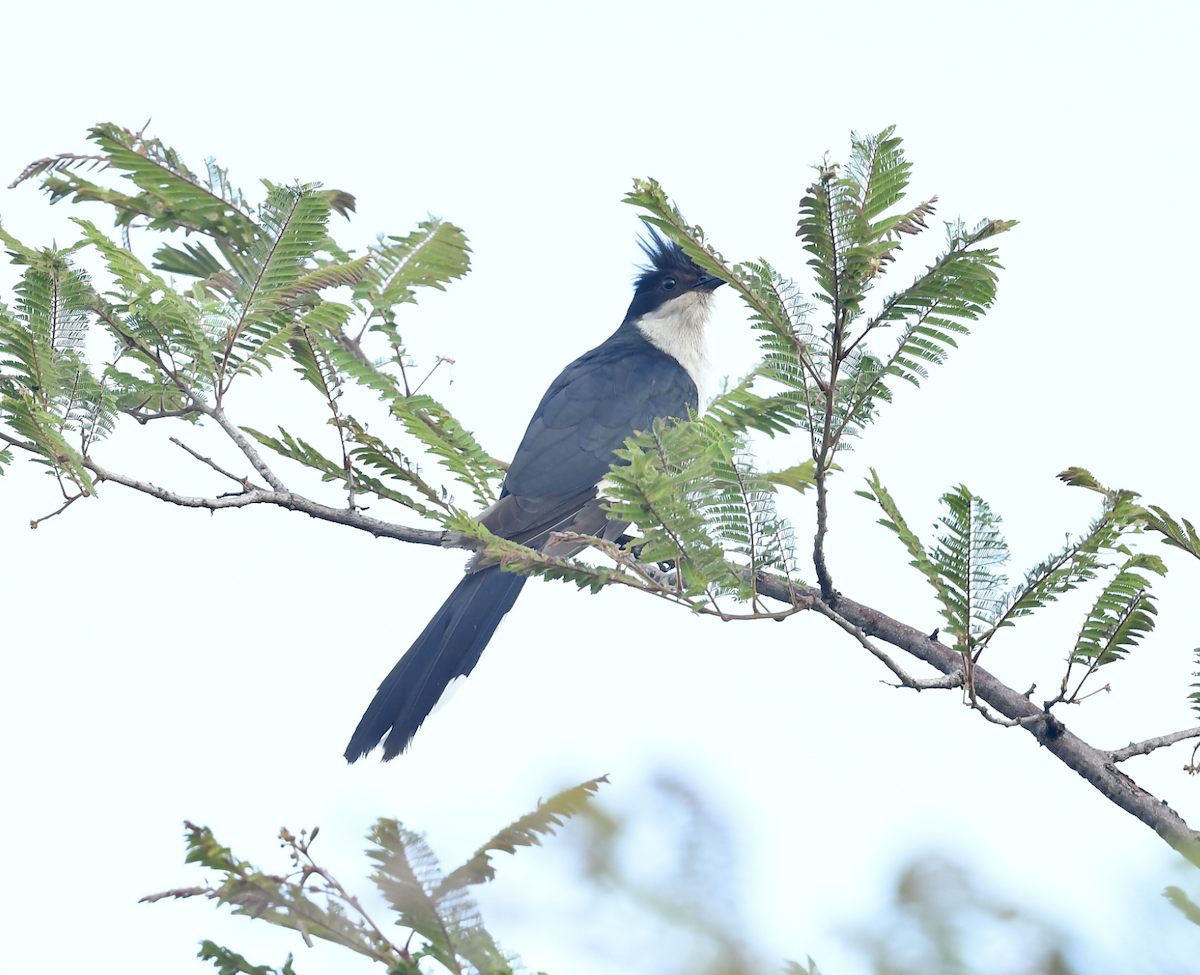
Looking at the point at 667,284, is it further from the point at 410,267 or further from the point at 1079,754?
Result: the point at 1079,754

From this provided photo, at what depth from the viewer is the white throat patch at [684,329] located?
21.8 ft

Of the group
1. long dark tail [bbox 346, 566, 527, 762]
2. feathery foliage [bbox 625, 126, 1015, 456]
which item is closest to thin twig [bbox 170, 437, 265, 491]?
long dark tail [bbox 346, 566, 527, 762]

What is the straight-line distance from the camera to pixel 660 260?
7090mm

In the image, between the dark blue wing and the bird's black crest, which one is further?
the bird's black crest

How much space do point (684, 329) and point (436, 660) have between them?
3.35 metres

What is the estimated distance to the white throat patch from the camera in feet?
21.8

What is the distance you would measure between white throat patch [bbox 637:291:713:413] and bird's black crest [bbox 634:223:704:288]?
0.18m

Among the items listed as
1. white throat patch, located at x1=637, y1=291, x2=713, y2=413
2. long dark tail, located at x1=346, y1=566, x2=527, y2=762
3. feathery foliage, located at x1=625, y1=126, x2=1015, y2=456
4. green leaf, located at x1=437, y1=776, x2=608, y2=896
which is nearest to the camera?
green leaf, located at x1=437, y1=776, x2=608, y2=896

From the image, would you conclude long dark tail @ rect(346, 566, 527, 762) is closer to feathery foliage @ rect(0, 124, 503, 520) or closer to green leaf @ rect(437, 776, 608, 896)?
feathery foliage @ rect(0, 124, 503, 520)

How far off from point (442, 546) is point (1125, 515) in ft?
6.91

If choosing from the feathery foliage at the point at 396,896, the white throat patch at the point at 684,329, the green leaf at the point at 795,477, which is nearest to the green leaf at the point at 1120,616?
the green leaf at the point at 795,477

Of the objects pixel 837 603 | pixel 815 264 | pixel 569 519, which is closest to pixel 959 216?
pixel 815 264

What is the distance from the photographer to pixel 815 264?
6.72ft

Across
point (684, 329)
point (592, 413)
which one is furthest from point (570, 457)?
point (684, 329)
